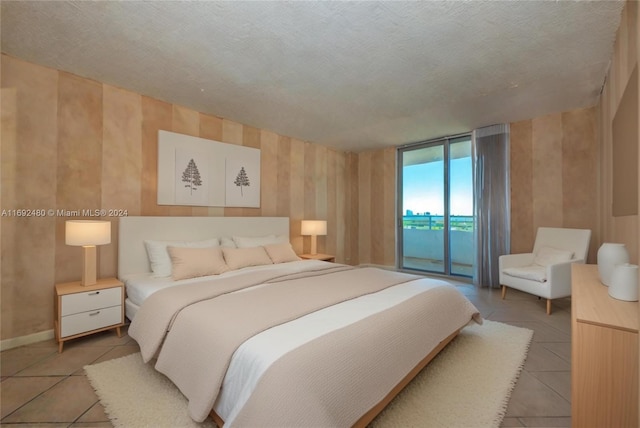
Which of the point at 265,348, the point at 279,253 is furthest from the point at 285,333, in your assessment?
the point at 279,253

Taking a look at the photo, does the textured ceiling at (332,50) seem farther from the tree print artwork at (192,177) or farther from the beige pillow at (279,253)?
the beige pillow at (279,253)

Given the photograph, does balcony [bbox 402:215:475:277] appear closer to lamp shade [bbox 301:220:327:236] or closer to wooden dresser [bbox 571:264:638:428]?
lamp shade [bbox 301:220:327:236]

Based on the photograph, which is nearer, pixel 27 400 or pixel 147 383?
pixel 27 400

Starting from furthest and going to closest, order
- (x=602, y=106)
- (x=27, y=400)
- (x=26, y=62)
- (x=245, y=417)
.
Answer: (x=602, y=106), (x=26, y=62), (x=27, y=400), (x=245, y=417)

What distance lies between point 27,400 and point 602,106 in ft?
19.2

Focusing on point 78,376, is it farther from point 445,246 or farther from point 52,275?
point 445,246

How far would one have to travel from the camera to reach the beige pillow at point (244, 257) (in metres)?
3.20

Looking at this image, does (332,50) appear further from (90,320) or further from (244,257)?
(90,320)

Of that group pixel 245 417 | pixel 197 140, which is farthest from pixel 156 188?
pixel 245 417

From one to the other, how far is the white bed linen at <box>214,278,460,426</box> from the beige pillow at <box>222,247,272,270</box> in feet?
5.57

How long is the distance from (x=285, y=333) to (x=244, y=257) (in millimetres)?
1965

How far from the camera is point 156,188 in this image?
11.0ft

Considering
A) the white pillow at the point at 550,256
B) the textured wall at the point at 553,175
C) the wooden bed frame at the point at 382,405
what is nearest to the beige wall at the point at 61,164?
the wooden bed frame at the point at 382,405

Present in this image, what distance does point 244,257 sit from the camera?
3293 mm
